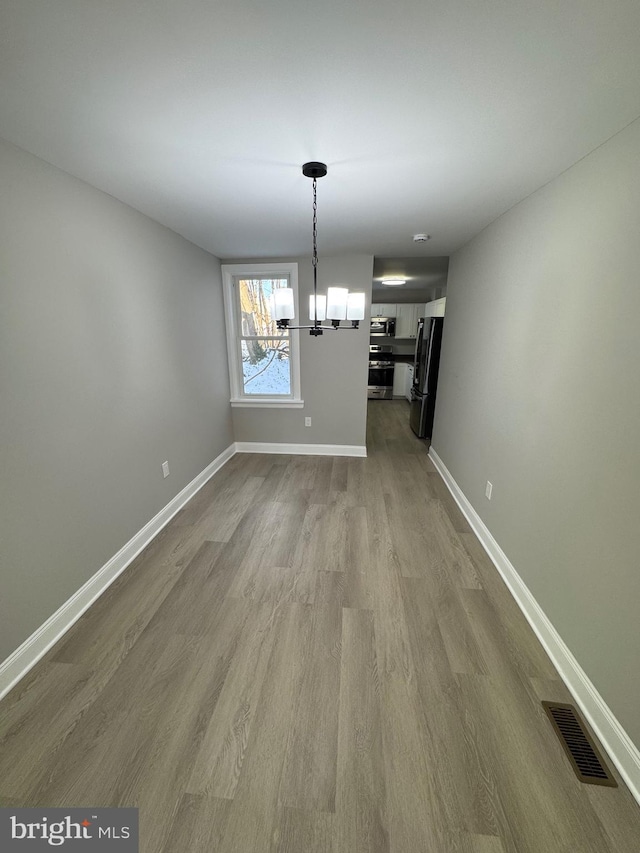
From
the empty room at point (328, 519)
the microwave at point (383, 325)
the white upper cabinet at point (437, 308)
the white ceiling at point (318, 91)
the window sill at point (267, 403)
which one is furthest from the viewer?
the microwave at point (383, 325)

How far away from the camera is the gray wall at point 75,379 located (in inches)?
59.1

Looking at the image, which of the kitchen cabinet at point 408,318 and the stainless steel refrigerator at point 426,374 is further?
the kitchen cabinet at point 408,318

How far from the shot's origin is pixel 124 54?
100 cm

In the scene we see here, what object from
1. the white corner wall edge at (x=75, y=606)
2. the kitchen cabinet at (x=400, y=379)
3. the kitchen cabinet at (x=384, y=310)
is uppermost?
the kitchen cabinet at (x=384, y=310)

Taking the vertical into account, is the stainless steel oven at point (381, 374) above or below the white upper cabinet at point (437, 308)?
below

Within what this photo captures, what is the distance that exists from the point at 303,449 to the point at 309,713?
3093mm

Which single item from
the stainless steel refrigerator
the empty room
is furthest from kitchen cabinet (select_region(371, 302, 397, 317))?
the empty room

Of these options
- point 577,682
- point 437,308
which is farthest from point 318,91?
point 437,308

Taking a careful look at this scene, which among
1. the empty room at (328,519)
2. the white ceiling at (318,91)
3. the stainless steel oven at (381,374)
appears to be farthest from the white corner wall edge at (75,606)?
the stainless steel oven at (381,374)

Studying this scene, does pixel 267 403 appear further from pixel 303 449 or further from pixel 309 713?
pixel 309 713

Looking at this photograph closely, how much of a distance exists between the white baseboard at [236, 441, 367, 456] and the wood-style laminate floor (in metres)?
1.91

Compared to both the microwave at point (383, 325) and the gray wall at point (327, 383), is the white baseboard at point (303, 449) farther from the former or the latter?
the microwave at point (383, 325)

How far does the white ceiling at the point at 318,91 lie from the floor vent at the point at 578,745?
236 centimetres

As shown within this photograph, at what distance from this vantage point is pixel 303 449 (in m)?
4.34
